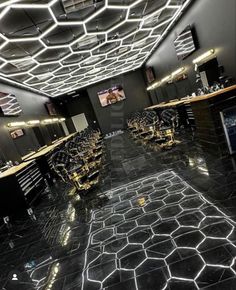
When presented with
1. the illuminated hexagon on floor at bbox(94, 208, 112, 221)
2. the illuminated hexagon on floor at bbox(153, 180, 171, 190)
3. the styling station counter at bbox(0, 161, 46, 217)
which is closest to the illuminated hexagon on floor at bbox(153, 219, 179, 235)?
the illuminated hexagon on floor at bbox(94, 208, 112, 221)

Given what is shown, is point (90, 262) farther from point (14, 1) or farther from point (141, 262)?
point (14, 1)

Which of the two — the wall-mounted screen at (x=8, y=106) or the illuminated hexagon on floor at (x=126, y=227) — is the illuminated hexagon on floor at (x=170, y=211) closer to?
the illuminated hexagon on floor at (x=126, y=227)

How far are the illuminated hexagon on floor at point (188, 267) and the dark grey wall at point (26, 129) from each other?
19.1 feet

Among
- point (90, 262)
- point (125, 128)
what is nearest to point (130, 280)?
point (90, 262)

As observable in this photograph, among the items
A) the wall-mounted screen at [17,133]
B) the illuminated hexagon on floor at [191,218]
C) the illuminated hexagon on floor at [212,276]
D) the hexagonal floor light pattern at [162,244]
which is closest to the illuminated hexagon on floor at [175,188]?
the hexagonal floor light pattern at [162,244]

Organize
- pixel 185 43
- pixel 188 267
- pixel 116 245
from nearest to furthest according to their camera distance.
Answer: pixel 188 267
pixel 116 245
pixel 185 43

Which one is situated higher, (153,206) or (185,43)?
(185,43)

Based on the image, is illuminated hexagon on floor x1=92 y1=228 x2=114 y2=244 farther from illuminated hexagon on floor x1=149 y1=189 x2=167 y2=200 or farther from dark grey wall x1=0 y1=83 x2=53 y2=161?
dark grey wall x1=0 y1=83 x2=53 y2=161

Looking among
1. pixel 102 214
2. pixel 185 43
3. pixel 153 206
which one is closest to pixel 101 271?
pixel 153 206

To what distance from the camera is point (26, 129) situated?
9.35 m

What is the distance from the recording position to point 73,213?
13.9ft

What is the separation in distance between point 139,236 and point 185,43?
7.09 meters

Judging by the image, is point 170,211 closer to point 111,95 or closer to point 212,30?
point 212,30

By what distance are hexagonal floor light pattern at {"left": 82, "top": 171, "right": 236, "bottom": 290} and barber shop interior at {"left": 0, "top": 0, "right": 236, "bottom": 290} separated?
0.01 metres
